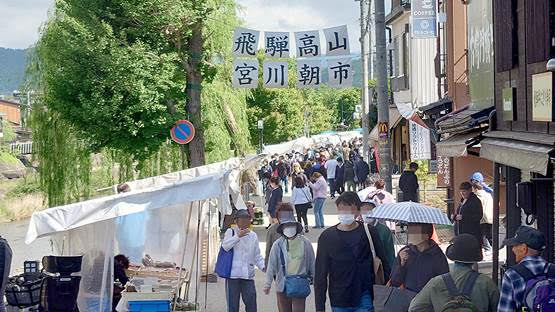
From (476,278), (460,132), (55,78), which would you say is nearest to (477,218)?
(460,132)

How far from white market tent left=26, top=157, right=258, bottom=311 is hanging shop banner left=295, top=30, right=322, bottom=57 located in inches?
244

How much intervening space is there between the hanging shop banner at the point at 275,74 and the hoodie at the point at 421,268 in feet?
44.0

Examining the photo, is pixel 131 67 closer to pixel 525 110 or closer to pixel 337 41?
pixel 337 41

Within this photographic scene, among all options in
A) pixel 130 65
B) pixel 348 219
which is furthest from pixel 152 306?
pixel 130 65

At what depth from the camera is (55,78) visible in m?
21.0

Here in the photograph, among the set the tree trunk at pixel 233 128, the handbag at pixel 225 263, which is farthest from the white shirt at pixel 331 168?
the handbag at pixel 225 263

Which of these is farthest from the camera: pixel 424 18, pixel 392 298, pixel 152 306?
pixel 424 18

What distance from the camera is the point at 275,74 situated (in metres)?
21.2

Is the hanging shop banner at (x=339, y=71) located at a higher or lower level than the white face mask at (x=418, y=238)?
higher

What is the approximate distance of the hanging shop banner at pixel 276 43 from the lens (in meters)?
20.4

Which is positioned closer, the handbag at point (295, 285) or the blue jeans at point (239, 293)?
the handbag at point (295, 285)

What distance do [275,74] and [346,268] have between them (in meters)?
13.2

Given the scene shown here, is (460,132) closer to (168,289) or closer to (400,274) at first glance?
(168,289)

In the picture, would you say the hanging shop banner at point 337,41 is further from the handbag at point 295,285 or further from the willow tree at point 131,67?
the handbag at point 295,285
